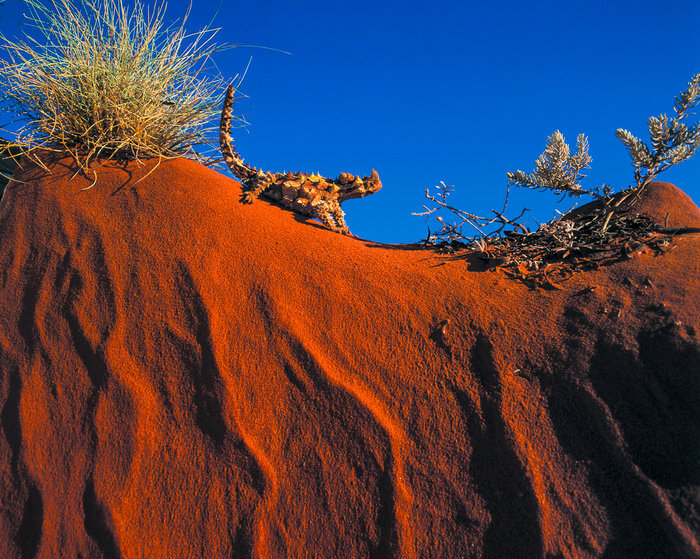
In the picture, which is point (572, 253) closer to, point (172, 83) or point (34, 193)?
point (172, 83)

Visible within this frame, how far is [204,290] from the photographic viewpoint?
2.63m

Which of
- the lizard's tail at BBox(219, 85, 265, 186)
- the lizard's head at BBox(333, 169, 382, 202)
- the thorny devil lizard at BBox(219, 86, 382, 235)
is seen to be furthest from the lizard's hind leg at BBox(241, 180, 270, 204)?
the lizard's head at BBox(333, 169, 382, 202)

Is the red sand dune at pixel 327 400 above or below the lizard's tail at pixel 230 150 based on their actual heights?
below

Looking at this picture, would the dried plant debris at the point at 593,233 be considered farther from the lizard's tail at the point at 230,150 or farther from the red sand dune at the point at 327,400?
the lizard's tail at the point at 230,150

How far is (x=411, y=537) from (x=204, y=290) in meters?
1.72

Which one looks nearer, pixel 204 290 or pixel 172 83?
pixel 204 290

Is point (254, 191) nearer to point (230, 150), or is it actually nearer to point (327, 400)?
point (230, 150)

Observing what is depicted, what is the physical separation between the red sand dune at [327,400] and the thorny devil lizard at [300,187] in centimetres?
56

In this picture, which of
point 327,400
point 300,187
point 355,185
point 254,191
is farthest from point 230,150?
point 327,400

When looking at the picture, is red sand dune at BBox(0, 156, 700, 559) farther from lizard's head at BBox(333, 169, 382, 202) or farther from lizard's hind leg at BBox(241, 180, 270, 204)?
lizard's head at BBox(333, 169, 382, 202)

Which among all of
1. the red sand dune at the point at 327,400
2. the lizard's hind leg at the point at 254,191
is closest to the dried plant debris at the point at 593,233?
the red sand dune at the point at 327,400

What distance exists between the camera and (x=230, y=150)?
390 centimetres

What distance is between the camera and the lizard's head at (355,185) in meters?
4.00

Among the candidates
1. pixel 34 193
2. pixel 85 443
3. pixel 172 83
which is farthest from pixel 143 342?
pixel 172 83
